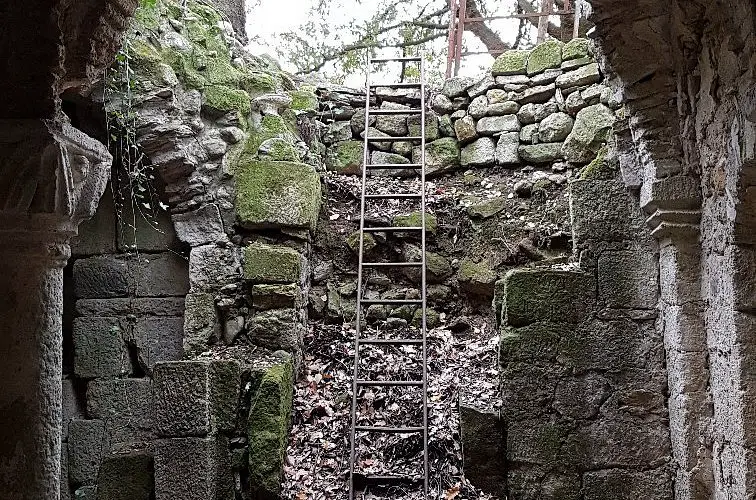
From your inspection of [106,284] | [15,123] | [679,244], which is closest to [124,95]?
[106,284]

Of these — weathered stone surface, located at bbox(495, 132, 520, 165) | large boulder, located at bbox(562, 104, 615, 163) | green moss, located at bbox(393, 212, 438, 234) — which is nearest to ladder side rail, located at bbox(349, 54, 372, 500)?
green moss, located at bbox(393, 212, 438, 234)

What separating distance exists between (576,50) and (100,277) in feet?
14.9

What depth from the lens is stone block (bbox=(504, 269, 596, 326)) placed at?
4.01 meters

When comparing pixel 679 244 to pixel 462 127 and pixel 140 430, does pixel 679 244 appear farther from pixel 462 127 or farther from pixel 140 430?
pixel 140 430

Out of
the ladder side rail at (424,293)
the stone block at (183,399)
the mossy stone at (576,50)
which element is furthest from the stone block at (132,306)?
the mossy stone at (576,50)

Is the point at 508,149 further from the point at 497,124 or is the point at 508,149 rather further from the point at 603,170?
the point at 603,170

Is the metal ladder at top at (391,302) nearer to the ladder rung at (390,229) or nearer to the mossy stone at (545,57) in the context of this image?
the ladder rung at (390,229)

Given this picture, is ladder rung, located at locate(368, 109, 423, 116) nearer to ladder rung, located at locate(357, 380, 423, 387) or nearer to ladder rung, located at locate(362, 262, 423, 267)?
ladder rung, located at locate(362, 262, 423, 267)

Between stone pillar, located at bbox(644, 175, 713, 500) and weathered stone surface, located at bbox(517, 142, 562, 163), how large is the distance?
2.37 metres

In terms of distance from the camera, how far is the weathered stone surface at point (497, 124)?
6.37 metres

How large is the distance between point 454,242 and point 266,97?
198 cm

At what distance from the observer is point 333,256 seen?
5953mm

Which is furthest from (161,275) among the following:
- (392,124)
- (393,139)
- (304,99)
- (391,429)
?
(392,124)

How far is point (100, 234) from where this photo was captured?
5.66 m
